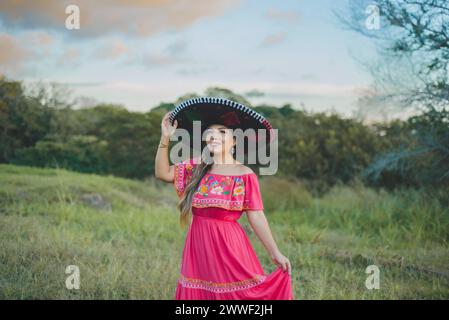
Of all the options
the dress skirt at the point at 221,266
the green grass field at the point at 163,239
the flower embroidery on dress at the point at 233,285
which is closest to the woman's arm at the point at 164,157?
the dress skirt at the point at 221,266

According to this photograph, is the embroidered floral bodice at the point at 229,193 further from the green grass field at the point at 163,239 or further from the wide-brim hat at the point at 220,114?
the green grass field at the point at 163,239

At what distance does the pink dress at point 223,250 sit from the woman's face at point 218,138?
16 cm

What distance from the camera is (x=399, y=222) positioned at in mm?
7664

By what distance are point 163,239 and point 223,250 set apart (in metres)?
3.76

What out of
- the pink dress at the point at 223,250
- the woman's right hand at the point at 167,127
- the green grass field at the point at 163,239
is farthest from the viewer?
the green grass field at the point at 163,239

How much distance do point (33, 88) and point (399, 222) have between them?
5706 mm

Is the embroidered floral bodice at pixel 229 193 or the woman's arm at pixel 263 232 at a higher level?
the embroidered floral bodice at pixel 229 193

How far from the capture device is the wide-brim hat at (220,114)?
3227 mm

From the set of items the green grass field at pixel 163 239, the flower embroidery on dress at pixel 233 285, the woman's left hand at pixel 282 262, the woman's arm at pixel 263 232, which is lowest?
the green grass field at pixel 163 239

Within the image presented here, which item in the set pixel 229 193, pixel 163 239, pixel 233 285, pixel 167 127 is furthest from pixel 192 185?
pixel 163 239

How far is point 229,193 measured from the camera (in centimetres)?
318

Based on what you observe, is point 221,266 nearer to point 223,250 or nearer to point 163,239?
point 223,250

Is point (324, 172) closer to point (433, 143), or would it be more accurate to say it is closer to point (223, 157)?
point (433, 143)

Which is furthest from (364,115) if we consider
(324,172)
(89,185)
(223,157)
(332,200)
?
(223,157)
